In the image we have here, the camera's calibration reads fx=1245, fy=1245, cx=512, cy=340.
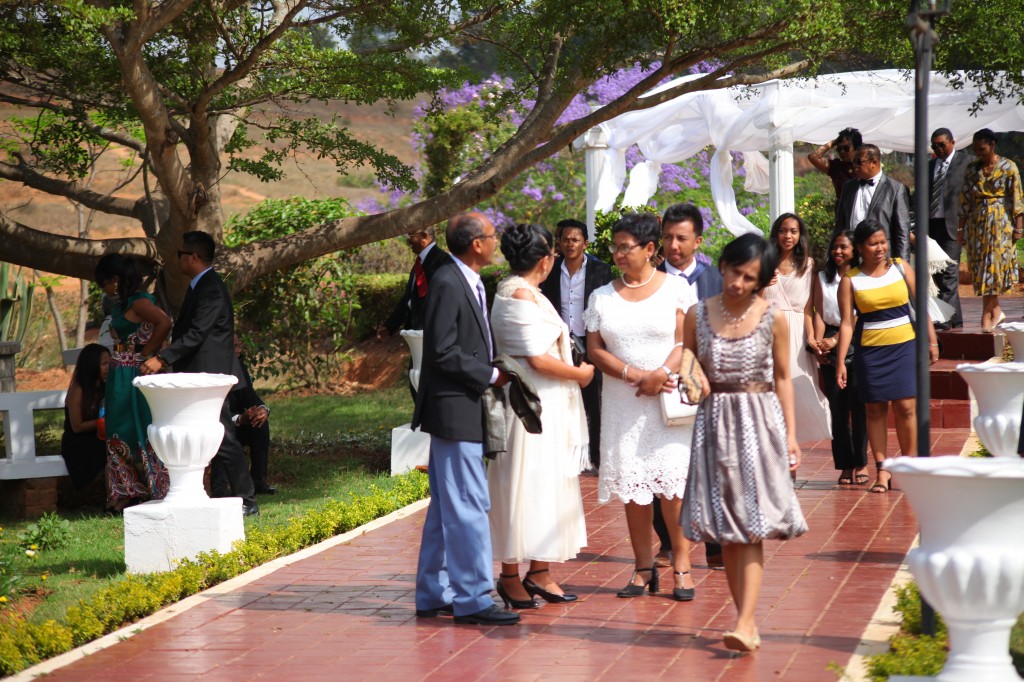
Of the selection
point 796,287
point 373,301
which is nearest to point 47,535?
point 796,287

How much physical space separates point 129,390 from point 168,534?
2.44 metres

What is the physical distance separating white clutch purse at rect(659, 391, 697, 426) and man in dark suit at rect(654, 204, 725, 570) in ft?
2.50

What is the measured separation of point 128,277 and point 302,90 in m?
2.62

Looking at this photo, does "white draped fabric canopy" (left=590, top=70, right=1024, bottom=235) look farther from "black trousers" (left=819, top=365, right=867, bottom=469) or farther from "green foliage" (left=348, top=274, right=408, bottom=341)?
"black trousers" (left=819, top=365, right=867, bottom=469)

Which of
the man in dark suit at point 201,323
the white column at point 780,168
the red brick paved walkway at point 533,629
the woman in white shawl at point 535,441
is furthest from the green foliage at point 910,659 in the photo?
the white column at point 780,168

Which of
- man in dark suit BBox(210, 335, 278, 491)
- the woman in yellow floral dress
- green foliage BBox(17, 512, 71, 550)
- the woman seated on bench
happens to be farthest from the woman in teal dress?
the woman in yellow floral dress

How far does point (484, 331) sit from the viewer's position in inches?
228

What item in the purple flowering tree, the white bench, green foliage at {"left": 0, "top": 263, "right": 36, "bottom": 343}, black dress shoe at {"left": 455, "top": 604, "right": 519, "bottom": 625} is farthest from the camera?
the purple flowering tree

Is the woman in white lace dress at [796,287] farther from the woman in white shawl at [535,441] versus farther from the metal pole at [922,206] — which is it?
the metal pole at [922,206]

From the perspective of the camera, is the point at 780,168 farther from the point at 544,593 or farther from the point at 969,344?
the point at 544,593

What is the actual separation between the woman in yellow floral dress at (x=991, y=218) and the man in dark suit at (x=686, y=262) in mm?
5891

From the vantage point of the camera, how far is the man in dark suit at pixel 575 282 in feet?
29.0

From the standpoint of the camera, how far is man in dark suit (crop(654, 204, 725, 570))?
21.7 ft

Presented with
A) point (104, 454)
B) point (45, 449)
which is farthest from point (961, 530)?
point (45, 449)
